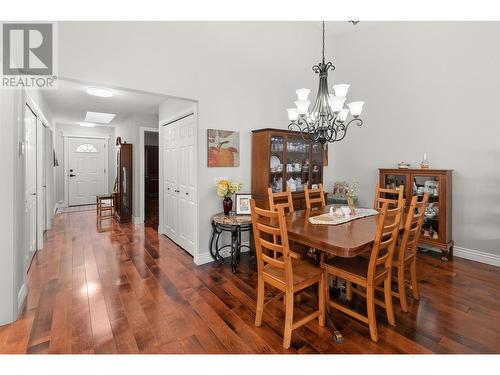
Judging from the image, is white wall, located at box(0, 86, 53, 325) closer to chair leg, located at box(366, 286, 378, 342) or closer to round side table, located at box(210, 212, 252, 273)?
round side table, located at box(210, 212, 252, 273)

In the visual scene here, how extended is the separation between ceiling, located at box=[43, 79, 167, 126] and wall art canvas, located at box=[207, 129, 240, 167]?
1.02 metres

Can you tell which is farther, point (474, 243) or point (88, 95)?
point (88, 95)

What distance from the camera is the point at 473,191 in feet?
11.5

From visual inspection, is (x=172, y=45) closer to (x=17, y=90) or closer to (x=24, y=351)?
(x=17, y=90)

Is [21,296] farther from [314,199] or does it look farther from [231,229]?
[314,199]

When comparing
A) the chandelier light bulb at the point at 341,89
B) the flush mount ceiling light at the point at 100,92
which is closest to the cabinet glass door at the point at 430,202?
the chandelier light bulb at the point at 341,89

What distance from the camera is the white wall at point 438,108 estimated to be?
Result: 11.0 feet

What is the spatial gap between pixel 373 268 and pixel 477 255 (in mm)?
2710

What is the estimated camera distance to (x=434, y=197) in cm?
362

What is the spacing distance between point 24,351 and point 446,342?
9.65ft

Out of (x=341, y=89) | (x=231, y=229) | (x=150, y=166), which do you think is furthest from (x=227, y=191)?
(x=150, y=166)

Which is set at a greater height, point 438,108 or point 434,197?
point 438,108

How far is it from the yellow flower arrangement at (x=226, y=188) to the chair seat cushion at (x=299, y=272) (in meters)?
1.40
